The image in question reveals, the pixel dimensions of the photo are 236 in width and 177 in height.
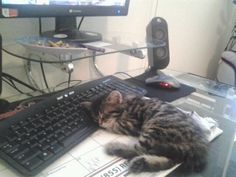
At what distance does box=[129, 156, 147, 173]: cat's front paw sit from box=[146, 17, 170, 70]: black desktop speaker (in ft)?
2.16

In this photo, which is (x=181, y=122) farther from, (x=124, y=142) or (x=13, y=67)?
(x=13, y=67)

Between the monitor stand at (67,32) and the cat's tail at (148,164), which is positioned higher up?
the monitor stand at (67,32)

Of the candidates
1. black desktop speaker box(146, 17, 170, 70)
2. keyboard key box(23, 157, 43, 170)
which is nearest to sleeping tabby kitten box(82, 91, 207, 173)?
keyboard key box(23, 157, 43, 170)

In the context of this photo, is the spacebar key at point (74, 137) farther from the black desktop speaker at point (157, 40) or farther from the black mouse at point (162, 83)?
the black desktop speaker at point (157, 40)

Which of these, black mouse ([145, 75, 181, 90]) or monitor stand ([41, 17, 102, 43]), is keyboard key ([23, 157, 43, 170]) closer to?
monitor stand ([41, 17, 102, 43])

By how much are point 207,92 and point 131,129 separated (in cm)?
57

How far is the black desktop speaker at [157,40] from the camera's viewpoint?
1122 mm

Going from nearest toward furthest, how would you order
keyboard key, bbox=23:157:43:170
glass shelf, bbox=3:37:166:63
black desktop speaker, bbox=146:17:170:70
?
1. keyboard key, bbox=23:157:43:170
2. glass shelf, bbox=3:37:166:63
3. black desktop speaker, bbox=146:17:170:70

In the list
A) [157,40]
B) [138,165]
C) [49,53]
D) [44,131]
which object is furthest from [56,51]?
[157,40]

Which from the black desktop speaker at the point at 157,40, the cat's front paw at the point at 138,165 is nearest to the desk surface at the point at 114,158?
the cat's front paw at the point at 138,165

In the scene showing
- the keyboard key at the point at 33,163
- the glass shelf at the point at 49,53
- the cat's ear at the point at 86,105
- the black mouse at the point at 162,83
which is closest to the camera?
the keyboard key at the point at 33,163

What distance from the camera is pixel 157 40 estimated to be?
1.12 meters

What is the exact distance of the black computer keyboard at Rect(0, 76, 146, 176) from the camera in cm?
48

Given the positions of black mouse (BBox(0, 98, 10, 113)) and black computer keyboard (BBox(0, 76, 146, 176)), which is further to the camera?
black mouse (BBox(0, 98, 10, 113))
